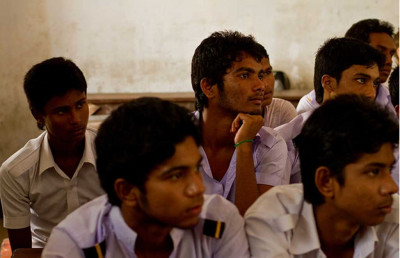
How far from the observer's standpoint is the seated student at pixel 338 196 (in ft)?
4.92

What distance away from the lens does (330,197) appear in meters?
1.58

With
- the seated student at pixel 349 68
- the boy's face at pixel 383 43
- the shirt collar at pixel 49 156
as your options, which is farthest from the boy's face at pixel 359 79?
the shirt collar at pixel 49 156

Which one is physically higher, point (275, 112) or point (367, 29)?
point (367, 29)

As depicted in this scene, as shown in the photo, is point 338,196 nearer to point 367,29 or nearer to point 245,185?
point 245,185

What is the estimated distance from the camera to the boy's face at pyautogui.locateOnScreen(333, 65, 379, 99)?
2.83 m

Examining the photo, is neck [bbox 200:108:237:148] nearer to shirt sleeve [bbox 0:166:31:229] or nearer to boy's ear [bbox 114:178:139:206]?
shirt sleeve [bbox 0:166:31:229]

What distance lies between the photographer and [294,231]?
1.60m

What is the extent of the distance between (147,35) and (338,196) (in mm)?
4328

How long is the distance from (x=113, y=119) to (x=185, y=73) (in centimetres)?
425

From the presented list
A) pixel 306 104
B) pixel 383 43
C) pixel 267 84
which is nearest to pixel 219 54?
pixel 267 84

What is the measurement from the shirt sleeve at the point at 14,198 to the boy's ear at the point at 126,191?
85 cm

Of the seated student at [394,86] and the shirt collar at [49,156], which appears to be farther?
the seated student at [394,86]

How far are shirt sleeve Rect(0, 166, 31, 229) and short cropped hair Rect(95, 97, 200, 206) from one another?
833 millimetres

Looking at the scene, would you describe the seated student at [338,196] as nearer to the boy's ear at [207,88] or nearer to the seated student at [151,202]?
the seated student at [151,202]
